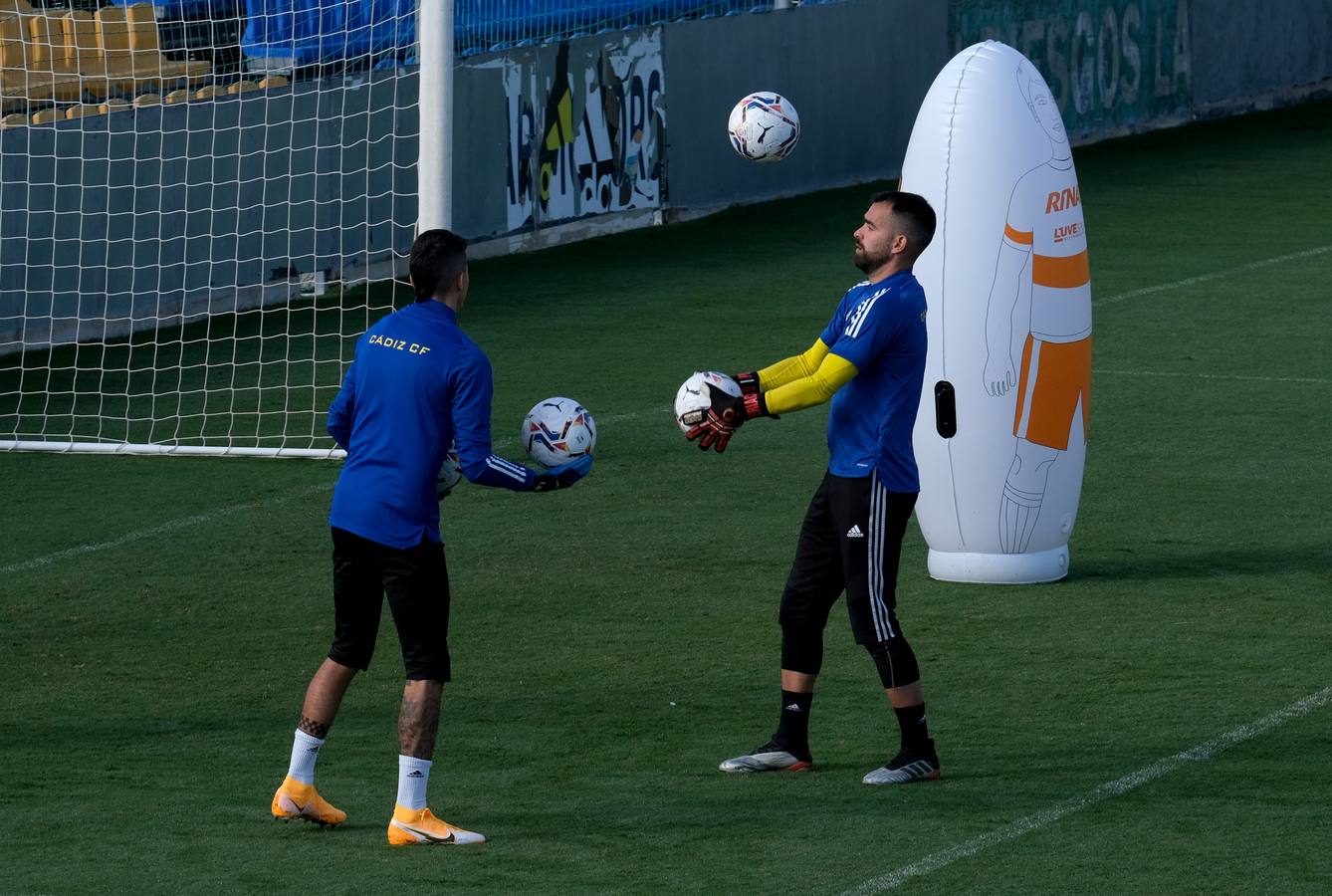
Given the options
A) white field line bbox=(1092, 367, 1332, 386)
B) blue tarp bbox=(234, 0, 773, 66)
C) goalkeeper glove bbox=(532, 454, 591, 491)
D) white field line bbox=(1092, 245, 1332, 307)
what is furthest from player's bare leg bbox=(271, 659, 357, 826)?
white field line bbox=(1092, 245, 1332, 307)

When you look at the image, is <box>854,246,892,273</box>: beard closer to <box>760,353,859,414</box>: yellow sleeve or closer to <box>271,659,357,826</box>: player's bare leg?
<box>760,353,859,414</box>: yellow sleeve

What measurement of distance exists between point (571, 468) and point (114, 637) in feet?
10.3

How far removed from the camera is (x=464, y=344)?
6.17 m

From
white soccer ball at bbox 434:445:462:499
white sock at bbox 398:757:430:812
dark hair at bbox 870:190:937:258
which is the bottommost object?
white sock at bbox 398:757:430:812

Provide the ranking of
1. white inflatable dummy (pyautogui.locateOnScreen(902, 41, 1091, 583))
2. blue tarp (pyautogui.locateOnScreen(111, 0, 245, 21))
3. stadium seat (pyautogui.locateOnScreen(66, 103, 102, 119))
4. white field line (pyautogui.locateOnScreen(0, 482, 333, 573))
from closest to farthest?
white inflatable dummy (pyautogui.locateOnScreen(902, 41, 1091, 583)) < white field line (pyautogui.locateOnScreen(0, 482, 333, 573)) < stadium seat (pyautogui.locateOnScreen(66, 103, 102, 119)) < blue tarp (pyautogui.locateOnScreen(111, 0, 245, 21))

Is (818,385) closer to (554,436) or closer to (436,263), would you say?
Answer: (554,436)

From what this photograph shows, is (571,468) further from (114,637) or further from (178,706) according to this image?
(114,637)

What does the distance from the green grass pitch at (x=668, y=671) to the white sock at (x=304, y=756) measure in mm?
195

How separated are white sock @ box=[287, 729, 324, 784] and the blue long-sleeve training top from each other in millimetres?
623

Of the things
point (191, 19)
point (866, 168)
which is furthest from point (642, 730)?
point (866, 168)

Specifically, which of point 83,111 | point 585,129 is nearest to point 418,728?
point 83,111

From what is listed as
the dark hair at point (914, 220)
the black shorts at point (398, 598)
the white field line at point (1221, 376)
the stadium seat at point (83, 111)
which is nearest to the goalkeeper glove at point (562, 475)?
the black shorts at point (398, 598)

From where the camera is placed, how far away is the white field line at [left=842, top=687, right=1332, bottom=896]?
597cm

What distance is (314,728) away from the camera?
6336mm
